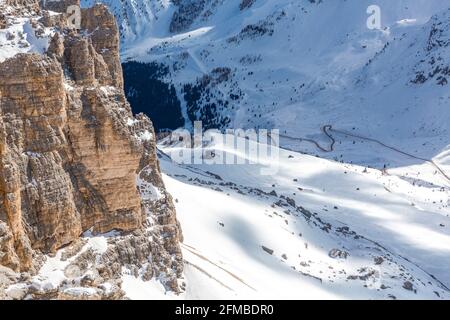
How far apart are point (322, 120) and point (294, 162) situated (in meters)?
42.1

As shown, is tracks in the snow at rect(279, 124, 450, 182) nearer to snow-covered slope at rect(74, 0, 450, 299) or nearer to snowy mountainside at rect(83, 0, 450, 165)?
snow-covered slope at rect(74, 0, 450, 299)

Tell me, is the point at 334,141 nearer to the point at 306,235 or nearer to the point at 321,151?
the point at 321,151

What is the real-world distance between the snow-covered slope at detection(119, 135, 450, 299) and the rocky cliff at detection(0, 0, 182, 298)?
2339 millimetres

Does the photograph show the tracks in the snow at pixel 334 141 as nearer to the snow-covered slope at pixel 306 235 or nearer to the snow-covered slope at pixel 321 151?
the snow-covered slope at pixel 321 151

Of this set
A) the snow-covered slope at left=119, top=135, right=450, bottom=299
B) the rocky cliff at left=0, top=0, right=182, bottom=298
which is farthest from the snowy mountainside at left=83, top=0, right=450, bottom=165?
the rocky cliff at left=0, top=0, right=182, bottom=298

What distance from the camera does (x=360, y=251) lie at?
48.7 metres

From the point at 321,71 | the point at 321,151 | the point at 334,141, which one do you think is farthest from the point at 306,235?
the point at 321,71

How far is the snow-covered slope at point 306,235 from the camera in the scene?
35691 mm

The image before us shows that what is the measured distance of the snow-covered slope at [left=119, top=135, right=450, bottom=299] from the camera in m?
35.7

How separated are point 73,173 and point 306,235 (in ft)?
92.0

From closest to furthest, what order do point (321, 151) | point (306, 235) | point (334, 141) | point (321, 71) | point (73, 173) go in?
point (73, 173)
point (306, 235)
point (321, 151)
point (334, 141)
point (321, 71)

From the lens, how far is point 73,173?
24.8 meters

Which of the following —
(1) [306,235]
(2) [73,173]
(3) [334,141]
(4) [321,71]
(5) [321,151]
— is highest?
(4) [321,71]

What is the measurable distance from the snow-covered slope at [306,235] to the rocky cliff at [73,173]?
2.34 meters
